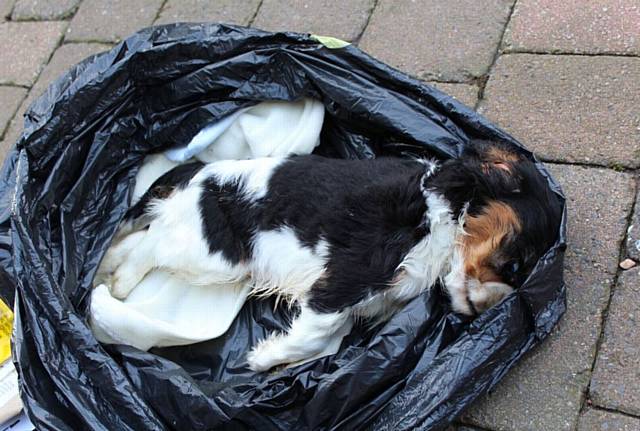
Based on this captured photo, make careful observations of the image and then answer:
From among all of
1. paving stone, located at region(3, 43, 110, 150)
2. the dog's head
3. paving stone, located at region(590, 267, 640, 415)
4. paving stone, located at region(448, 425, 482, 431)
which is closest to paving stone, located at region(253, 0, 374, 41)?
paving stone, located at region(3, 43, 110, 150)

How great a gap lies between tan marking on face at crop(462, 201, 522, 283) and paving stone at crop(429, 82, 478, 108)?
1.00m

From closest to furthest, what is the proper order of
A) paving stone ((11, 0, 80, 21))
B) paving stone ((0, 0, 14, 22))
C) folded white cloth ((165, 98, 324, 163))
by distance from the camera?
folded white cloth ((165, 98, 324, 163)) < paving stone ((11, 0, 80, 21)) < paving stone ((0, 0, 14, 22))

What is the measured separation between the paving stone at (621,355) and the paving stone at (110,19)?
281cm

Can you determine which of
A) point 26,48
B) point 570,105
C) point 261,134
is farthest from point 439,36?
point 26,48

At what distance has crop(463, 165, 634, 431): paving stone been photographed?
8.46ft

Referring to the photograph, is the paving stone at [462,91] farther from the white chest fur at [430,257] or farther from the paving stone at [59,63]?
the paving stone at [59,63]

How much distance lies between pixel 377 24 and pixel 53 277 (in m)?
2.07

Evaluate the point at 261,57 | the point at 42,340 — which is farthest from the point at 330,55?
the point at 42,340

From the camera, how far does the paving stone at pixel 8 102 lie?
13.5 feet

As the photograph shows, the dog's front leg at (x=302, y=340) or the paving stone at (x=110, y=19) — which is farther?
the paving stone at (x=110, y=19)

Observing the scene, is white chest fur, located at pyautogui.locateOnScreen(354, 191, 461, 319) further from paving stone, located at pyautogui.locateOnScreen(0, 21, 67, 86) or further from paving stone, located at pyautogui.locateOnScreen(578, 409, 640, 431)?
paving stone, located at pyautogui.locateOnScreen(0, 21, 67, 86)

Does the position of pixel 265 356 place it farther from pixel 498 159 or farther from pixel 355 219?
pixel 498 159

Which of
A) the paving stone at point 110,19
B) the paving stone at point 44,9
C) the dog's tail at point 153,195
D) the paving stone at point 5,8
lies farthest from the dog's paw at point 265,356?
the paving stone at point 5,8

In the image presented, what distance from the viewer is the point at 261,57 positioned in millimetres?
3277
